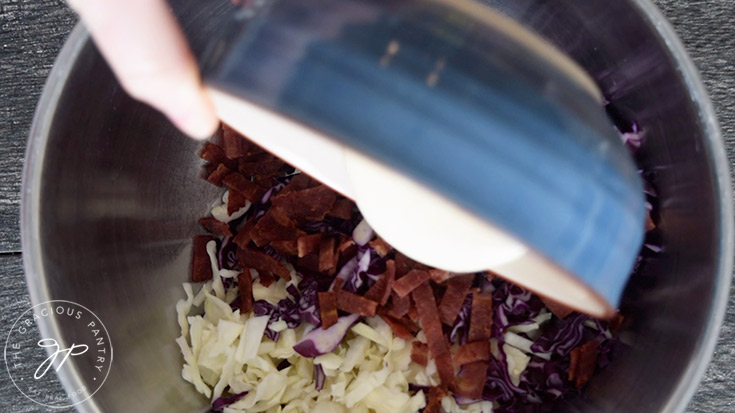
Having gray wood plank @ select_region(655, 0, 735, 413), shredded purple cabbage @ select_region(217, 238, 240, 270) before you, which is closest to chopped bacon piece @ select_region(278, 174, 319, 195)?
shredded purple cabbage @ select_region(217, 238, 240, 270)

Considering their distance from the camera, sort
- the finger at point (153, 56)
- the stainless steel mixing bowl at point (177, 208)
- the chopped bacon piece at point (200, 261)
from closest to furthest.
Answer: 1. the finger at point (153, 56)
2. the stainless steel mixing bowl at point (177, 208)
3. the chopped bacon piece at point (200, 261)

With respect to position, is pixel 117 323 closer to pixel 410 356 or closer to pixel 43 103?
pixel 43 103

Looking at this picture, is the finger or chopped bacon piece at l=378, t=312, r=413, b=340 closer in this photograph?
the finger

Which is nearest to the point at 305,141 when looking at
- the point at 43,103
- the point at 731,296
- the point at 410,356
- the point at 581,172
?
the point at 581,172

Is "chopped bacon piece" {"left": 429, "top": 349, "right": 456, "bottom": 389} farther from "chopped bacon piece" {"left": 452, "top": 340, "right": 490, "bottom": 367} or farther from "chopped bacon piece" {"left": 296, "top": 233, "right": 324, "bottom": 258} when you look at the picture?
"chopped bacon piece" {"left": 296, "top": 233, "right": 324, "bottom": 258}

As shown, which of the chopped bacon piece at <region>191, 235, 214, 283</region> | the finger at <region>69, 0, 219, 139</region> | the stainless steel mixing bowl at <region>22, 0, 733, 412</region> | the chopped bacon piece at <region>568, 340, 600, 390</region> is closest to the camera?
the finger at <region>69, 0, 219, 139</region>

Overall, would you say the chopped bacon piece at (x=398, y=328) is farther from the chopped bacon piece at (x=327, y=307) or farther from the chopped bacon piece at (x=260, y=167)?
the chopped bacon piece at (x=260, y=167)

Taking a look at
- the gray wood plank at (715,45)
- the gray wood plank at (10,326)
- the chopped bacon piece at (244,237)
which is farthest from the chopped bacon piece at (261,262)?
the gray wood plank at (715,45)

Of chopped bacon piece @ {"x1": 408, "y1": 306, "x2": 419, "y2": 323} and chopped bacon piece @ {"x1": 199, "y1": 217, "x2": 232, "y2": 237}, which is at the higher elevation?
chopped bacon piece @ {"x1": 408, "y1": 306, "x2": 419, "y2": 323}
